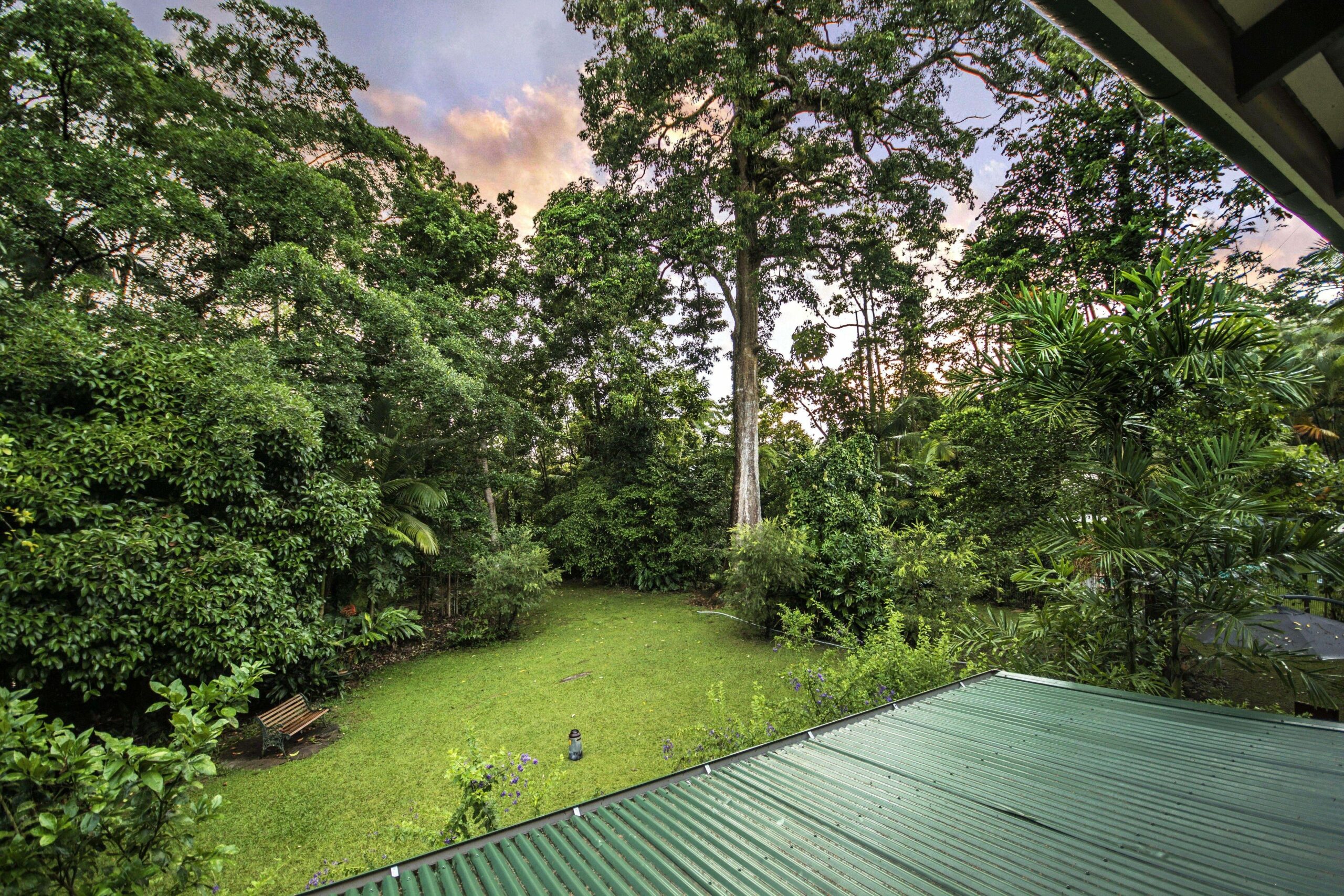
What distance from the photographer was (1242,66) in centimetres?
125

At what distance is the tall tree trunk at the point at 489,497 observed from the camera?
10.9 meters

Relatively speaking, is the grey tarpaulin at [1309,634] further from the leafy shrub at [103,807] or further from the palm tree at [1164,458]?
the leafy shrub at [103,807]

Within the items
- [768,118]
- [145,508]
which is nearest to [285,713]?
[145,508]

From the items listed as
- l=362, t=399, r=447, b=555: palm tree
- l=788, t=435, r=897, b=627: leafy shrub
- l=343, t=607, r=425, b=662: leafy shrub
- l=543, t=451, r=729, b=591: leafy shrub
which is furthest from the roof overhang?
l=543, t=451, r=729, b=591: leafy shrub

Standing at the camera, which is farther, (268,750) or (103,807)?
(268,750)

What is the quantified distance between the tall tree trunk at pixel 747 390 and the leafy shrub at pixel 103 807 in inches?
413

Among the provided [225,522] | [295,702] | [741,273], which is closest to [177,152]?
[225,522]

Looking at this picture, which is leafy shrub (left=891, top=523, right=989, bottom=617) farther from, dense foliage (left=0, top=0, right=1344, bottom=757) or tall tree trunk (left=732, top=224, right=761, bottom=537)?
tall tree trunk (left=732, top=224, right=761, bottom=537)

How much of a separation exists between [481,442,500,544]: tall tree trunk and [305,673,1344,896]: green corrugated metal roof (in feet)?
31.4

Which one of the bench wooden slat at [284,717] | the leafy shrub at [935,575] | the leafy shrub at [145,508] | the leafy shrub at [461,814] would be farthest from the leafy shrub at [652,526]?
the leafy shrub at [461,814]

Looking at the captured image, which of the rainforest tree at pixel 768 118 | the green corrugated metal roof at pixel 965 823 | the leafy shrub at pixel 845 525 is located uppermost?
the rainforest tree at pixel 768 118

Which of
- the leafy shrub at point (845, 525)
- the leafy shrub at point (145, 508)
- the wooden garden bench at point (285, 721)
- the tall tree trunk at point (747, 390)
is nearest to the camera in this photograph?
the leafy shrub at point (145, 508)

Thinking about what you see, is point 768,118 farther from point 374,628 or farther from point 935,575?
point 374,628

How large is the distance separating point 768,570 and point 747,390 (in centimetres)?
521
